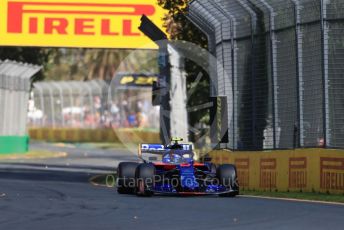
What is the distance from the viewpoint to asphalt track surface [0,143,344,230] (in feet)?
43.2

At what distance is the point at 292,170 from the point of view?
20750mm

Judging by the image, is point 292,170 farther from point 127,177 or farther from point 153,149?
point 127,177

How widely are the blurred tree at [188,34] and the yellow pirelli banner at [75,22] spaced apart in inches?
188

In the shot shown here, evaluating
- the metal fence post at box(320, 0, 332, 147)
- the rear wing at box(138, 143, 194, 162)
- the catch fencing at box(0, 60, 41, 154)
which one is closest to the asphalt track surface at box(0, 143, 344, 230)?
the rear wing at box(138, 143, 194, 162)

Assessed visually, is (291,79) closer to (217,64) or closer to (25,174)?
(217,64)

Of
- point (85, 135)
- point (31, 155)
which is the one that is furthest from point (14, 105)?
point (85, 135)

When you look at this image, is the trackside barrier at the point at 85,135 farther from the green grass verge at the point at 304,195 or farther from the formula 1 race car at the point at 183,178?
the formula 1 race car at the point at 183,178

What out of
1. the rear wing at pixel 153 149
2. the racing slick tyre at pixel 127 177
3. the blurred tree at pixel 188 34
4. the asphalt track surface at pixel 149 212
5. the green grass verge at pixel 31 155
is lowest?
the asphalt track surface at pixel 149 212

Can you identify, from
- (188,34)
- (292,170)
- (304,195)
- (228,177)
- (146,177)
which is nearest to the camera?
(146,177)

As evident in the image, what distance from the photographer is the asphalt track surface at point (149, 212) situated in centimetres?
1318

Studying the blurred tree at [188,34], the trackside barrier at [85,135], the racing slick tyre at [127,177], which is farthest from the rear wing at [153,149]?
the trackside barrier at [85,135]

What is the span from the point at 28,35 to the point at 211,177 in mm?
20877

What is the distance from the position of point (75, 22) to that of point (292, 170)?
63.8ft

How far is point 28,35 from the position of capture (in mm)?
38906
